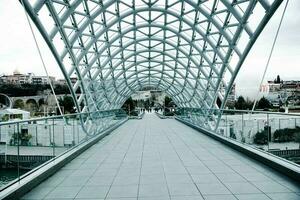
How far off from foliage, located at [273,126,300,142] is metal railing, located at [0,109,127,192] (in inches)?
236

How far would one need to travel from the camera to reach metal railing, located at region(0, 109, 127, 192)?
17.8 feet

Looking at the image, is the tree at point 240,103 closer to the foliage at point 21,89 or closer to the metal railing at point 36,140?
the foliage at point 21,89

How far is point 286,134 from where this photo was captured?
741 cm

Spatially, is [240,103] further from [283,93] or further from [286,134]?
[286,134]

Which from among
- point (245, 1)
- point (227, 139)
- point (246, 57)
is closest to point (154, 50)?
point (246, 57)

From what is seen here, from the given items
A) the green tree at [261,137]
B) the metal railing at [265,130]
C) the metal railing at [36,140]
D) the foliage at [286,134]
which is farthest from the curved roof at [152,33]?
the foliage at [286,134]

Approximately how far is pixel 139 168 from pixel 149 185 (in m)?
1.63

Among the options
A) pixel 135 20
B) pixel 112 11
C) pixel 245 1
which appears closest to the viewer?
pixel 245 1

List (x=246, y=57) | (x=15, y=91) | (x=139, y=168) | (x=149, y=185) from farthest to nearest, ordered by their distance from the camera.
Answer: (x=15, y=91), (x=246, y=57), (x=139, y=168), (x=149, y=185)

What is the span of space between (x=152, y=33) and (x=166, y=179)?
93.0 ft

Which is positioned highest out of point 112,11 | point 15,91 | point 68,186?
point 112,11

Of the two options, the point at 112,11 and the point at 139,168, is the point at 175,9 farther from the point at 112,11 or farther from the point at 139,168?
the point at 139,168

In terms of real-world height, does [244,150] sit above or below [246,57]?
below

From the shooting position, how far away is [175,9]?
86.2ft
